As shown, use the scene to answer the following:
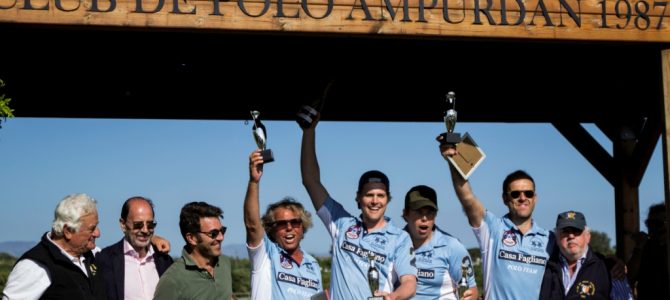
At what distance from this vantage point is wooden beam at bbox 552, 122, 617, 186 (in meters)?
10.4

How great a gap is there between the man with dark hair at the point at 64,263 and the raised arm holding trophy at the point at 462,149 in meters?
2.12

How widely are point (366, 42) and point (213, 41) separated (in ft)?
3.46

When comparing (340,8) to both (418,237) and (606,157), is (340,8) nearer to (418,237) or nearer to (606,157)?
(418,237)

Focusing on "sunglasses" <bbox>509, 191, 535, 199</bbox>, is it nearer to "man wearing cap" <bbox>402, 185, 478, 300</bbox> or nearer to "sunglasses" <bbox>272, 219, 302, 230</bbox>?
"man wearing cap" <bbox>402, 185, 478, 300</bbox>

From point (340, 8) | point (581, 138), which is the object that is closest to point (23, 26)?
point (340, 8)

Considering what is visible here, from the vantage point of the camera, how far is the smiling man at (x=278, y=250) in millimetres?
5852

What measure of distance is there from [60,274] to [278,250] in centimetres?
138

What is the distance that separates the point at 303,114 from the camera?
6508 mm

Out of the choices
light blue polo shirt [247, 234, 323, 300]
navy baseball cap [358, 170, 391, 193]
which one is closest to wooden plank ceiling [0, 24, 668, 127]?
navy baseball cap [358, 170, 391, 193]

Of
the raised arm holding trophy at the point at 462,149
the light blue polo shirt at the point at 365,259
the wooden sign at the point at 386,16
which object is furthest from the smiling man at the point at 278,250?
the raised arm holding trophy at the point at 462,149

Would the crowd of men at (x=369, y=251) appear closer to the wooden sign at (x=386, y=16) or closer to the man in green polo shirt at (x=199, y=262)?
the man in green polo shirt at (x=199, y=262)

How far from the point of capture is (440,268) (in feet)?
20.5

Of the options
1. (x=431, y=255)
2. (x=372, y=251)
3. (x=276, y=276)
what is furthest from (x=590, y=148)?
(x=276, y=276)

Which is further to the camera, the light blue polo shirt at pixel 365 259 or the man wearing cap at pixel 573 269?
the man wearing cap at pixel 573 269
